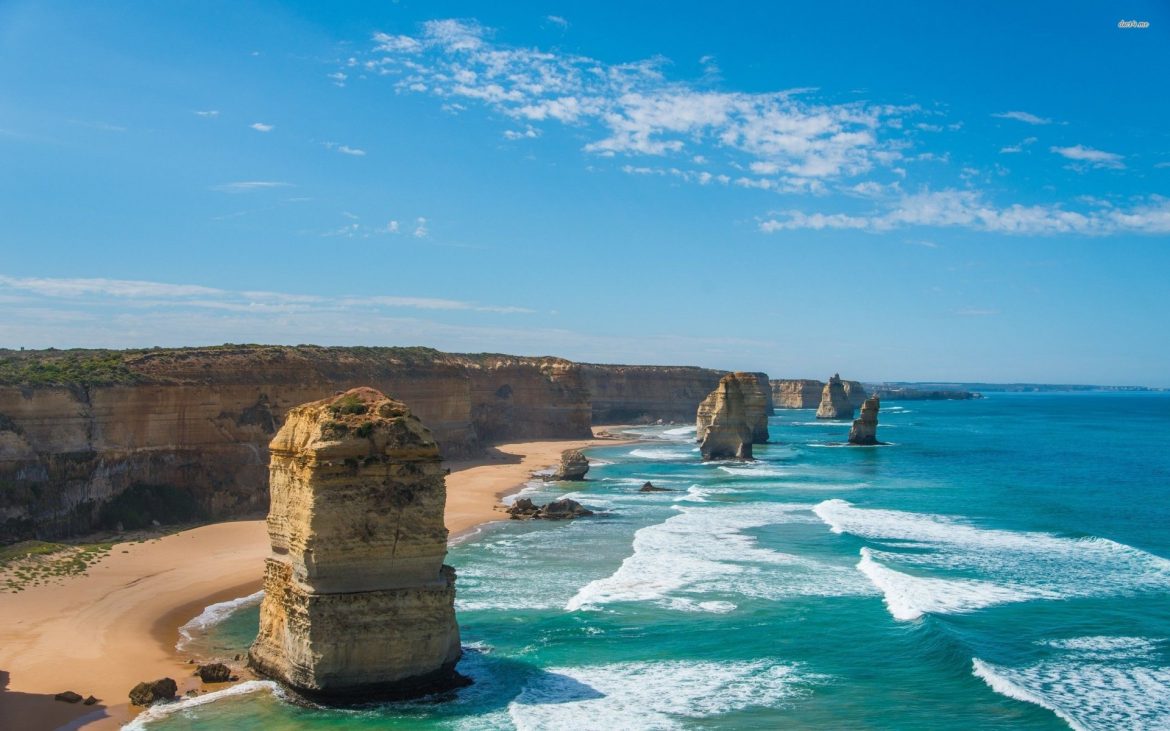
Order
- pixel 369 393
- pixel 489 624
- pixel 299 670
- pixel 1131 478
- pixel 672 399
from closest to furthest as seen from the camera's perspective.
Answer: pixel 299 670, pixel 369 393, pixel 489 624, pixel 1131 478, pixel 672 399

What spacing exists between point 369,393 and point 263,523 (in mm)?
18153

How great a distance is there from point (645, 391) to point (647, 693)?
103 m

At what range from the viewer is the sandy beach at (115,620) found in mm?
16625

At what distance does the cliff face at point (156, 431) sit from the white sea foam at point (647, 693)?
20.2 m

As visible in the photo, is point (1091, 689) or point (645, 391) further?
point (645, 391)

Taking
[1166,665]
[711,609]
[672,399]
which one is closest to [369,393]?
[711,609]

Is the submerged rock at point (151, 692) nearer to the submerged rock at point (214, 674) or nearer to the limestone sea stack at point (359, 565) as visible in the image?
the submerged rock at point (214, 674)

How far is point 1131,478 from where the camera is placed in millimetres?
53219

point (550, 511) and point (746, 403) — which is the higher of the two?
point (746, 403)

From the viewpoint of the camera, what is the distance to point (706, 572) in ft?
88.7

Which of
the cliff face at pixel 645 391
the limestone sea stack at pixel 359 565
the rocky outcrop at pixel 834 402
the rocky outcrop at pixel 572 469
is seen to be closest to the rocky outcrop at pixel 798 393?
the rocky outcrop at pixel 834 402

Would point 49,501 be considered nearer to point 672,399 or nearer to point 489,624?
point 489,624

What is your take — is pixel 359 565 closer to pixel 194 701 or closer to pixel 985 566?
pixel 194 701

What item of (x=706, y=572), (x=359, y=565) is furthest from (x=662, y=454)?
(x=359, y=565)
